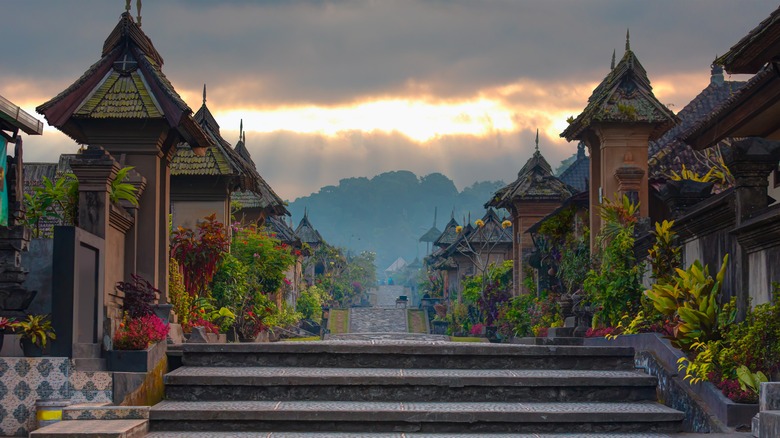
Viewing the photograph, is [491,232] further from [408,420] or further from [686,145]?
[408,420]

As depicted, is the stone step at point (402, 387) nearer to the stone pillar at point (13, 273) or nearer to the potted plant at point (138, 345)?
the potted plant at point (138, 345)

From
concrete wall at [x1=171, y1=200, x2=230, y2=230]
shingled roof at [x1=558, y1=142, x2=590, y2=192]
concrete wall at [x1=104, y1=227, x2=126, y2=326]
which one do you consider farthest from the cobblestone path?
concrete wall at [x1=104, y1=227, x2=126, y2=326]

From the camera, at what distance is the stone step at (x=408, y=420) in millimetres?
10602

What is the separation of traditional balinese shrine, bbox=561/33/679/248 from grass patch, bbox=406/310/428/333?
40.0m

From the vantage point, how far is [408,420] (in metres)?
10.6

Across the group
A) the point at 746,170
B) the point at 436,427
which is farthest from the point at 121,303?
the point at 746,170

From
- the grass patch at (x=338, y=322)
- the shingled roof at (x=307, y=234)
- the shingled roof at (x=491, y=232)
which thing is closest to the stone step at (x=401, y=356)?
the shingled roof at (x=491, y=232)

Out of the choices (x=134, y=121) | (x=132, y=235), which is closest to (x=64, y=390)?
(x=132, y=235)

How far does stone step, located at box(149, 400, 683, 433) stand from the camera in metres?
10.6

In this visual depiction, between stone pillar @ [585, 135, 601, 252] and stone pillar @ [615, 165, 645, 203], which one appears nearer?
stone pillar @ [615, 165, 645, 203]

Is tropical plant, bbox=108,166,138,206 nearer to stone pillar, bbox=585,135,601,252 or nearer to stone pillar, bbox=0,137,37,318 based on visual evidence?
stone pillar, bbox=0,137,37,318

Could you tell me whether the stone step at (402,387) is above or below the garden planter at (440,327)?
above

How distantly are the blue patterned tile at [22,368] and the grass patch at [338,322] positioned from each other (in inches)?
1791

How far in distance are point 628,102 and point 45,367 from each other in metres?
12.9
